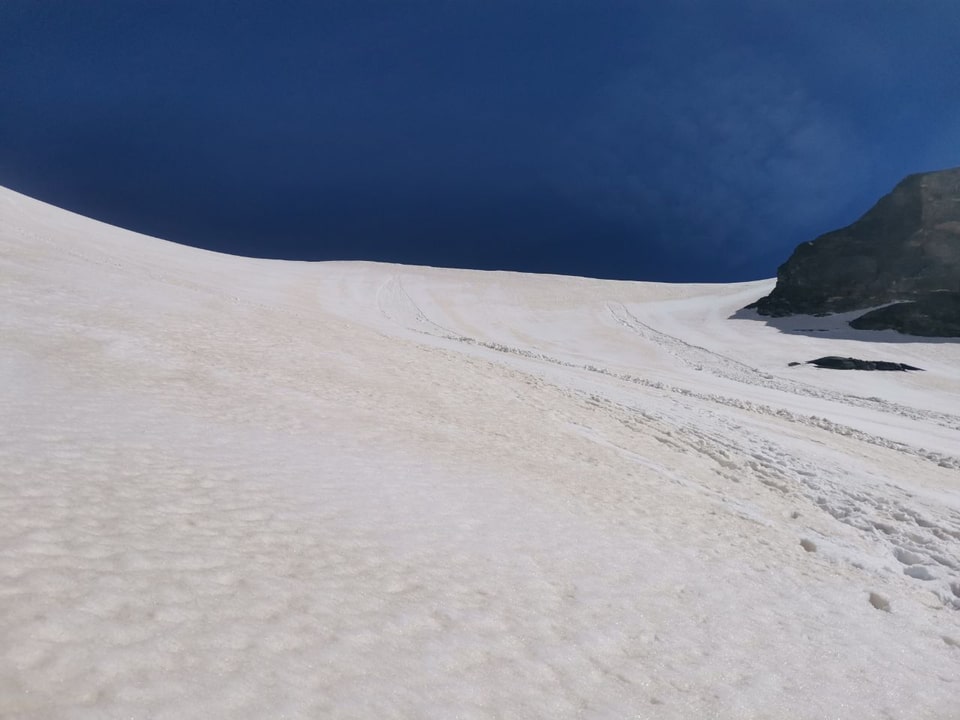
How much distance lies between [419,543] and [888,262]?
5626 centimetres

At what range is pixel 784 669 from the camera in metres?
3.92

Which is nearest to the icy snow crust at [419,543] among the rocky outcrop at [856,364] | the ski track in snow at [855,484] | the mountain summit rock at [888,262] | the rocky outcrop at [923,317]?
the ski track in snow at [855,484]

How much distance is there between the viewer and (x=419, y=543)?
4762 millimetres

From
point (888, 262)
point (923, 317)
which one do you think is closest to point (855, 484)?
point (923, 317)

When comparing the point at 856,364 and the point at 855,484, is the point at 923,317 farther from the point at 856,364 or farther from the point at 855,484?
the point at 855,484

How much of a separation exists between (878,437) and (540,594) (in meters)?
12.8

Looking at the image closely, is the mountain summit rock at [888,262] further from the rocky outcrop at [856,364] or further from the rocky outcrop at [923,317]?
the rocky outcrop at [856,364]

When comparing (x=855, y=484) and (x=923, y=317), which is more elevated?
(x=923, y=317)

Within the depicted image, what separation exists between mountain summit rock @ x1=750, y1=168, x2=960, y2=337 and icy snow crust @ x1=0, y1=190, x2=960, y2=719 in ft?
124

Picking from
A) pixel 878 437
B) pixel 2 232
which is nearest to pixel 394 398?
pixel 878 437

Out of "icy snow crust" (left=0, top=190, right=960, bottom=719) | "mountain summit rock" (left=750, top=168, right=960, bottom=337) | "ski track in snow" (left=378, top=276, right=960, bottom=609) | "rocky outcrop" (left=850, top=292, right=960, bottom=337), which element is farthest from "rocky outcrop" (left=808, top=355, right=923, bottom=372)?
"mountain summit rock" (left=750, top=168, right=960, bottom=337)

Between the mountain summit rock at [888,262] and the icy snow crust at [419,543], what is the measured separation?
37778 mm

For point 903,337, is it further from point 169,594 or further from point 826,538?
point 169,594

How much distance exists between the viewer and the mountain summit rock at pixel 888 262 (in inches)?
1735
